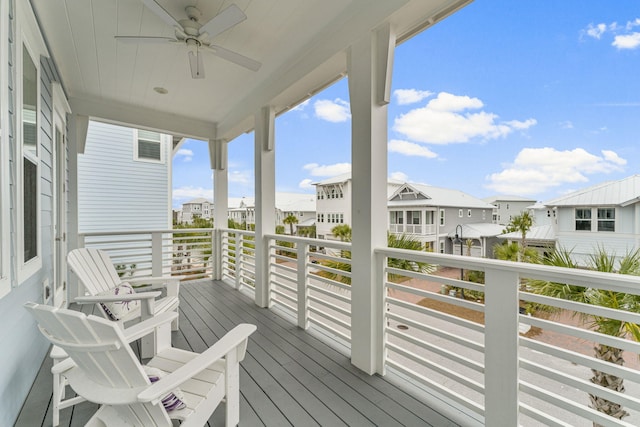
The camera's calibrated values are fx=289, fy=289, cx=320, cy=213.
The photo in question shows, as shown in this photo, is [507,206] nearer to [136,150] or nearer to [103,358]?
[103,358]

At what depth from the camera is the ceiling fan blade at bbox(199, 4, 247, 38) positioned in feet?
6.27

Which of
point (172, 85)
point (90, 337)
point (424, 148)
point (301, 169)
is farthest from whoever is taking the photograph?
point (301, 169)

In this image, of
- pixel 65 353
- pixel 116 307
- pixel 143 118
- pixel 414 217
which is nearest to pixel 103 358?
pixel 65 353

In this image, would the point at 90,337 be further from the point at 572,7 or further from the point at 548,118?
the point at 572,7

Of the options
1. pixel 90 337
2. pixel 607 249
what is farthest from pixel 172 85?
pixel 607 249

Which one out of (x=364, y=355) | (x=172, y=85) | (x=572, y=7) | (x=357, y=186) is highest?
(x=172, y=85)

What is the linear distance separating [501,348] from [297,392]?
1.30 m

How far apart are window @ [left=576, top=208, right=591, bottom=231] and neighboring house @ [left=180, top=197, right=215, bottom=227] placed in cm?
570

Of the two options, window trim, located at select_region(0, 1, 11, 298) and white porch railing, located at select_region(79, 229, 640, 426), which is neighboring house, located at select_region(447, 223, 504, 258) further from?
window trim, located at select_region(0, 1, 11, 298)

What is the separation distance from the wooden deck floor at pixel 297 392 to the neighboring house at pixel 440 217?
109 cm

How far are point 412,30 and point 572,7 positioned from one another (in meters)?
0.98

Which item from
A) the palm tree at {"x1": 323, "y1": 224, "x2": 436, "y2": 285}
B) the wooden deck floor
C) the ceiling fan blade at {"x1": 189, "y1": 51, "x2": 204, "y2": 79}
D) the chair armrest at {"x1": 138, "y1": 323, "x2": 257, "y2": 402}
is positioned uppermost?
the ceiling fan blade at {"x1": 189, "y1": 51, "x2": 204, "y2": 79}

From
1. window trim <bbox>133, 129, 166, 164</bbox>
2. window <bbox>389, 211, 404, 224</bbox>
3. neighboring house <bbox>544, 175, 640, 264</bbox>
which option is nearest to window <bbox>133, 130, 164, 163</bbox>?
window trim <bbox>133, 129, 166, 164</bbox>

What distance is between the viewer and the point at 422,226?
2.49 metres
